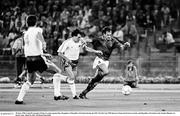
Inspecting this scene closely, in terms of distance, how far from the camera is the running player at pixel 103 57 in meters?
18.0

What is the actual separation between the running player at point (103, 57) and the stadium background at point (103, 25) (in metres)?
8.66

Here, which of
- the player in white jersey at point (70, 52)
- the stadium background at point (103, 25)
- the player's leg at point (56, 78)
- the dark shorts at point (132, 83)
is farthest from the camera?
the stadium background at point (103, 25)

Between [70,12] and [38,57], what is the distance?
14.4 m


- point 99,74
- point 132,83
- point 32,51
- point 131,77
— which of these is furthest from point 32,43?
point 132,83

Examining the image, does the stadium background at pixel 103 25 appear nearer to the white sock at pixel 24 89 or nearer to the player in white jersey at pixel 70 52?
the player in white jersey at pixel 70 52

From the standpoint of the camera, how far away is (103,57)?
18.3 metres

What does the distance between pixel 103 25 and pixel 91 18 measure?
1197 millimetres

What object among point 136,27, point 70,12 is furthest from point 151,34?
point 70,12

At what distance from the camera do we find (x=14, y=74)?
2784 cm

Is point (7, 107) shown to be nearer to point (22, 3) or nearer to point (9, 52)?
point (9, 52)

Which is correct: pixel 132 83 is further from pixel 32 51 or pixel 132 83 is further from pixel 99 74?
pixel 32 51

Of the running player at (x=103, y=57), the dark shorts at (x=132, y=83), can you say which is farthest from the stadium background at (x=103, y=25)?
the running player at (x=103, y=57)

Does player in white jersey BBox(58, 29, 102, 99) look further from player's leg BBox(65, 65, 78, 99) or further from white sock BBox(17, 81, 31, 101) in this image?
white sock BBox(17, 81, 31, 101)

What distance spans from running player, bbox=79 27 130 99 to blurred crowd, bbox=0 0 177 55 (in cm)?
900
